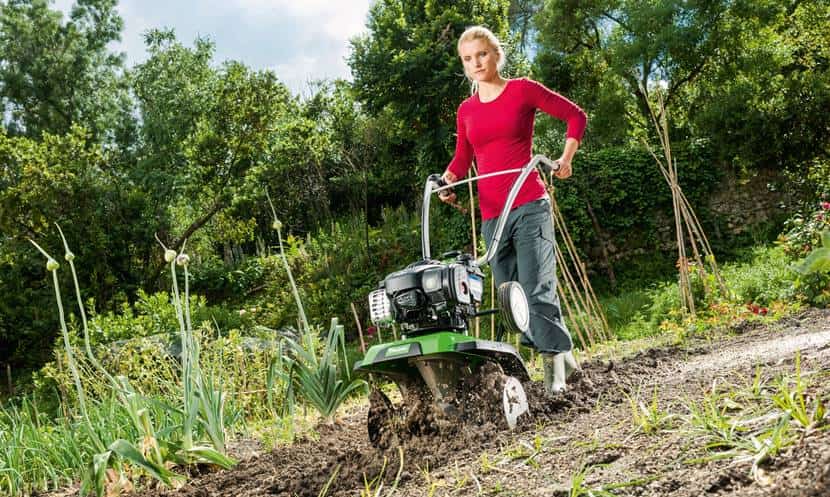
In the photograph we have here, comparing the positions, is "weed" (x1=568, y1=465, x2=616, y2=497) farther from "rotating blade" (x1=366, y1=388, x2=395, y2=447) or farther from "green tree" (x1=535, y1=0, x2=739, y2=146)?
"green tree" (x1=535, y1=0, x2=739, y2=146)

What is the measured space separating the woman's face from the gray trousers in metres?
0.63

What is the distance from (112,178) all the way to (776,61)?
12.0 meters

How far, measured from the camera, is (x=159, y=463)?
9.39 ft

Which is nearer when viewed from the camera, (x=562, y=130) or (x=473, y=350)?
(x=473, y=350)

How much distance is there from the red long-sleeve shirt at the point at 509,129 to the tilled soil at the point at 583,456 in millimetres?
879

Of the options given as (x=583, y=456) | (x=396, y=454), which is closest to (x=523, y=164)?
(x=396, y=454)

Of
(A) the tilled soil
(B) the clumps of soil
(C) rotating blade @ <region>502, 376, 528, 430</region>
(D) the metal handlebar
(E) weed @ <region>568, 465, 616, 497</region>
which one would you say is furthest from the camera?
(D) the metal handlebar

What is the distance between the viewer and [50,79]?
21219mm

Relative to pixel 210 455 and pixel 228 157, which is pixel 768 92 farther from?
pixel 210 455

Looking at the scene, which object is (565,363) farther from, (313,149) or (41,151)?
(313,149)

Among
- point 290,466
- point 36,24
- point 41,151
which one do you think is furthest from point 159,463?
point 36,24

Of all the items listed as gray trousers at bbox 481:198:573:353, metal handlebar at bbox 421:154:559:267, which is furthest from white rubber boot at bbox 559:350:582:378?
metal handlebar at bbox 421:154:559:267

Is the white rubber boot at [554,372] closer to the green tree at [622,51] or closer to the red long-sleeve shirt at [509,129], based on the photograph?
the red long-sleeve shirt at [509,129]

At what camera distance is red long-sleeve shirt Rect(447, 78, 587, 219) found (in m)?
3.39
